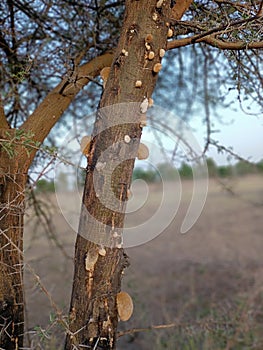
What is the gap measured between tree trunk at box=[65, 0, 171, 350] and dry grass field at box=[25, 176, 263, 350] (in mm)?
773

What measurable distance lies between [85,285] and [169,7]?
558 millimetres

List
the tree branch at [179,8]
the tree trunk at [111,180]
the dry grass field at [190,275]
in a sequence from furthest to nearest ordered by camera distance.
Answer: the dry grass field at [190,275] → the tree branch at [179,8] → the tree trunk at [111,180]

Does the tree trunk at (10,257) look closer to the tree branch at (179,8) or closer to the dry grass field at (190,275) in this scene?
the tree branch at (179,8)

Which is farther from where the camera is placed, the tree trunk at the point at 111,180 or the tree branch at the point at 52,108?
the tree branch at the point at 52,108

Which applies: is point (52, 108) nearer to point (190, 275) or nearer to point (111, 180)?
point (111, 180)

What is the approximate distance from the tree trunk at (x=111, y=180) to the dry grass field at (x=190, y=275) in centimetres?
77

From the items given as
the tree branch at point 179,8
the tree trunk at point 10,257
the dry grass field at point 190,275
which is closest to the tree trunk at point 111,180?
the tree branch at point 179,8

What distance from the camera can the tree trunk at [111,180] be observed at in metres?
0.79

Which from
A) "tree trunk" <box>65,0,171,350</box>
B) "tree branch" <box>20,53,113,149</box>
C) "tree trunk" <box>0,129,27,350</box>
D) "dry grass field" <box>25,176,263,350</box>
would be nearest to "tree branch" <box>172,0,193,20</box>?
"tree trunk" <box>65,0,171,350</box>

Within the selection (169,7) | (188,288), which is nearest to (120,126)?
(169,7)

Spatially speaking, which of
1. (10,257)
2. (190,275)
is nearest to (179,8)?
(10,257)

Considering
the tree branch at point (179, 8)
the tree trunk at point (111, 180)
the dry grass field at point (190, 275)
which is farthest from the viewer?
the dry grass field at point (190, 275)

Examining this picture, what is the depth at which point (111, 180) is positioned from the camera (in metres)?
0.79

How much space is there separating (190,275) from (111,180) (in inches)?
115
